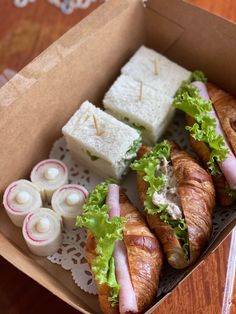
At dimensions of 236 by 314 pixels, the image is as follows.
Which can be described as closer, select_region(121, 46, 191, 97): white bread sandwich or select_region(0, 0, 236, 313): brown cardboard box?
select_region(0, 0, 236, 313): brown cardboard box

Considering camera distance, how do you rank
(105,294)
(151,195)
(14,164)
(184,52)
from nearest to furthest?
1. (105,294)
2. (151,195)
3. (14,164)
4. (184,52)

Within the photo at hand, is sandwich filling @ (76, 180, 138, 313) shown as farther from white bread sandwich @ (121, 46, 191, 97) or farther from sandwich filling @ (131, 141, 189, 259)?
white bread sandwich @ (121, 46, 191, 97)

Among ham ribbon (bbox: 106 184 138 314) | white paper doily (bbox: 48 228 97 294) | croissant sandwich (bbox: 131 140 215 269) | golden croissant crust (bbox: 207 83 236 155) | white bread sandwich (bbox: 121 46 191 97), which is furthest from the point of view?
white bread sandwich (bbox: 121 46 191 97)

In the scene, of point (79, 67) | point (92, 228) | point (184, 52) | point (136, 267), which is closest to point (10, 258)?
point (92, 228)

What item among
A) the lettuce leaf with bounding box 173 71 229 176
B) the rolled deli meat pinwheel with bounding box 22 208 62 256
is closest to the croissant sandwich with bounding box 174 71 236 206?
the lettuce leaf with bounding box 173 71 229 176

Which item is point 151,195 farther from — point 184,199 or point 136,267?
point 136,267

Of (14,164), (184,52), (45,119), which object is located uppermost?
(184,52)
